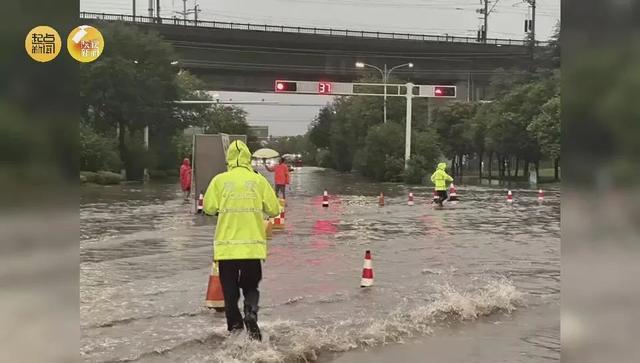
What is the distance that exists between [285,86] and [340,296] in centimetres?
3579

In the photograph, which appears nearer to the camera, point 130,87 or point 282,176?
point 282,176

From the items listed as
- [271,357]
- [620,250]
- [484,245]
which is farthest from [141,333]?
[484,245]

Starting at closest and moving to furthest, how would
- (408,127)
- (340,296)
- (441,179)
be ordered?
1. (340,296)
2. (441,179)
3. (408,127)

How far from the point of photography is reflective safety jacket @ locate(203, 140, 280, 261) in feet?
19.5

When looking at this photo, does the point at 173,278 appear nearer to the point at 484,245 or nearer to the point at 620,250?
the point at 484,245

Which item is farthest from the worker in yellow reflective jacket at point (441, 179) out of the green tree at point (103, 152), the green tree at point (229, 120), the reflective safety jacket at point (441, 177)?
the green tree at point (229, 120)

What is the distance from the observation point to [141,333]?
6.89 metres

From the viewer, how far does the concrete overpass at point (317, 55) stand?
54812 millimetres

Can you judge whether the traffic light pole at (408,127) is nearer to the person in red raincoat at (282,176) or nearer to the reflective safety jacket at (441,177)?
the reflective safety jacket at (441,177)

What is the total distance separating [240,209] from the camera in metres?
6.00

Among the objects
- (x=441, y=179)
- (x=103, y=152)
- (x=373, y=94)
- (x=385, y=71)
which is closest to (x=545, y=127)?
(x=373, y=94)

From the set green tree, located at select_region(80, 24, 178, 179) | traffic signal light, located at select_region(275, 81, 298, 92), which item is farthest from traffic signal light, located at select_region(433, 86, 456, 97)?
green tree, located at select_region(80, 24, 178, 179)
